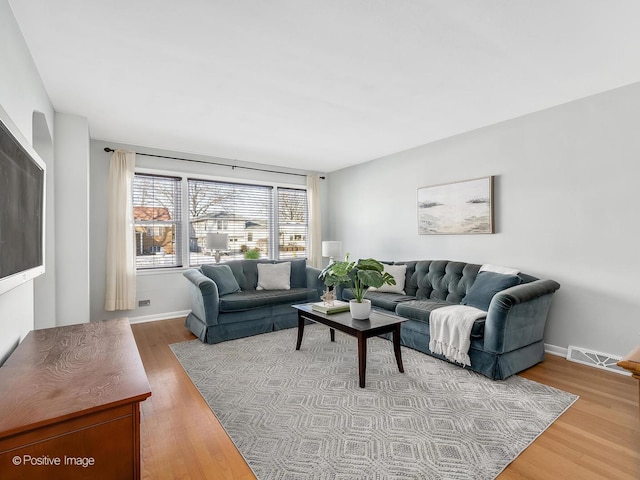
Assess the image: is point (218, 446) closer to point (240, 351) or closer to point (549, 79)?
point (240, 351)

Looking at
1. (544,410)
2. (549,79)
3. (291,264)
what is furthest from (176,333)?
(549,79)

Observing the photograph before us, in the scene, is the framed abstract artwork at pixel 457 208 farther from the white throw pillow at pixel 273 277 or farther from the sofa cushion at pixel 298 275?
the white throw pillow at pixel 273 277

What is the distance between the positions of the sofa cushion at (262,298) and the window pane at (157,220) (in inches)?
55.6

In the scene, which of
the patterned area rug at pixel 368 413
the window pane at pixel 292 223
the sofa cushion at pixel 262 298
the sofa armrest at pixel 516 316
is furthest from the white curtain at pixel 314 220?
the sofa armrest at pixel 516 316

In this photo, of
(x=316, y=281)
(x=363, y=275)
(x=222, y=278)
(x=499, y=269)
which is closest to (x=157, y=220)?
(x=222, y=278)

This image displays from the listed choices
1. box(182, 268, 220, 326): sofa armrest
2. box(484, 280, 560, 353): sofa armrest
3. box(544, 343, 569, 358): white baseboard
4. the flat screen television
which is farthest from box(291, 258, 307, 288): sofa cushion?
the flat screen television

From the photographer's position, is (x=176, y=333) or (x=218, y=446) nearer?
(x=218, y=446)

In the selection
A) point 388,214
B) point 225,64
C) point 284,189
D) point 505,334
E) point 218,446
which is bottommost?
point 218,446

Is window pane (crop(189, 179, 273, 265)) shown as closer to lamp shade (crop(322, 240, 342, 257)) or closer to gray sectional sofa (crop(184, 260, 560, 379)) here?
gray sectional sofa (crop(184, 260, 560, 379))

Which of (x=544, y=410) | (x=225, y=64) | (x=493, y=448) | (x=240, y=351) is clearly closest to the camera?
(x=493, y=448)

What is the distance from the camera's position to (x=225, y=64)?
2.46 meters

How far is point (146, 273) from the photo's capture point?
15.2 feet

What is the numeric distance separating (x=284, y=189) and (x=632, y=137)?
4.61 m

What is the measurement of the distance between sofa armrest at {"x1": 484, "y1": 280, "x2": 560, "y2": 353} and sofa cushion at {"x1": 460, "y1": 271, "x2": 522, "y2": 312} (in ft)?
0.72
